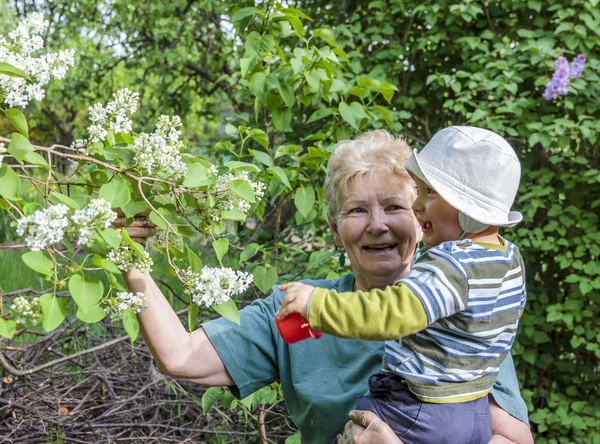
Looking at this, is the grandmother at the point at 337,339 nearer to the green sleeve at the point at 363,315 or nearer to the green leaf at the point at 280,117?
the green leaf at the point at 280,117

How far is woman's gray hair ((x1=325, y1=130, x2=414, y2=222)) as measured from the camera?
88.4 inches

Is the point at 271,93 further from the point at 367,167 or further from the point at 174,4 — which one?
the point at 174,4

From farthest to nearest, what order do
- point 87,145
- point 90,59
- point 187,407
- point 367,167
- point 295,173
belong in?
point 90,59 → point 187,407 → point 295,173 → point 367,167 → point 87,145

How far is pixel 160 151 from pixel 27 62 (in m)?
0.31

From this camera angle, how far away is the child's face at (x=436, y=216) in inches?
65.6

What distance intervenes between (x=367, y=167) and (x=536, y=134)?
186 cm

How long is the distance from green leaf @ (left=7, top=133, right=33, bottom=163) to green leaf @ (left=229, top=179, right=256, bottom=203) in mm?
439

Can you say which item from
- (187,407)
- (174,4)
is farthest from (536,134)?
(174,4)

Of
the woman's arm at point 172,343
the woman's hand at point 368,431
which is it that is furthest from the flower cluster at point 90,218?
the woman's hand at point 368,431

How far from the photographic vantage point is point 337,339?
7.27 ft

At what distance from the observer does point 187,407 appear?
358 centimetres

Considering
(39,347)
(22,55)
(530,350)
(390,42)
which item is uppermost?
(22,55)

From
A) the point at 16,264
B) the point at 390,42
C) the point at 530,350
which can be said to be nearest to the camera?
the point at 530,350

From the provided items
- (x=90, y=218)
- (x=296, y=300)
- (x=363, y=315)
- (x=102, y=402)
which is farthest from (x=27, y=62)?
(x=102, y=402)
